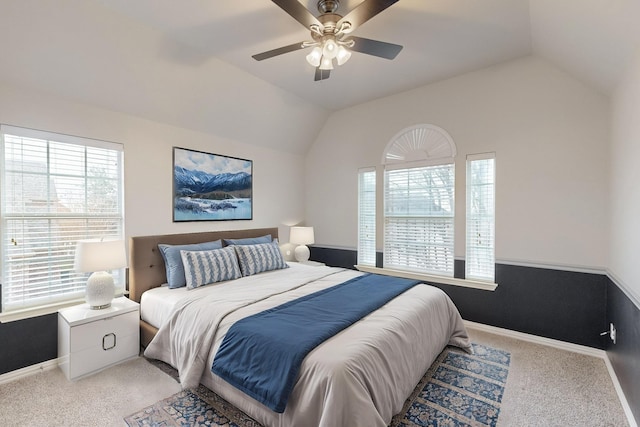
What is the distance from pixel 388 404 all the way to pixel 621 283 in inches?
83.9

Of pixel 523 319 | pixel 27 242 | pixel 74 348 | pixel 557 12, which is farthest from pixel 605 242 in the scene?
pixel 27 242

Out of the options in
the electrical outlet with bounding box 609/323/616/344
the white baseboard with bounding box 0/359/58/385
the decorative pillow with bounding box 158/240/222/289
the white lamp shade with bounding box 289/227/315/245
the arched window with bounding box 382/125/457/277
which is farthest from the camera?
the white lamp shade with bounding box 289/227/315/245

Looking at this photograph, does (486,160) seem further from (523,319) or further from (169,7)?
(169,7)

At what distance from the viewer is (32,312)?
2480 millimetres

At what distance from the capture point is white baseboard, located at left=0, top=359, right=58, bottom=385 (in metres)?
2.36

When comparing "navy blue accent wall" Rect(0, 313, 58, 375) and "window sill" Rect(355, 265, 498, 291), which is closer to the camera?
"navy blue accent wall" Rect(0, 313, 58, 375)

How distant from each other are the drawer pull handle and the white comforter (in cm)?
33

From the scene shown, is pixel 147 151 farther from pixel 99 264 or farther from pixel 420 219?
pixel 420 219

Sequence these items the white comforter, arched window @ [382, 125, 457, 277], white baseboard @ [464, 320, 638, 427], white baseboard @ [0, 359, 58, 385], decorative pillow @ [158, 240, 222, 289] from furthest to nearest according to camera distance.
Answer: arched window @ [382, 125, 457, 277]
decorative pillow @ [158, 240, 222, 289]
white baseboard @ [0, 359, 58, 385]
white baseboard @ [464, 320, 638, 427]
the white comforter

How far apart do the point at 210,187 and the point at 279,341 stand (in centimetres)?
262

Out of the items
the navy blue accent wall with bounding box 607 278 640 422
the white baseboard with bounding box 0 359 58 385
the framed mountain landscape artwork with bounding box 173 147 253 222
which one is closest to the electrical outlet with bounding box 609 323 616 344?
the navy blue accent wall with bounding box 607 278 640 422

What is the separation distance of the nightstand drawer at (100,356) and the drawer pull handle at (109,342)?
0.01 meters

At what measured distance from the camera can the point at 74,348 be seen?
2363mm

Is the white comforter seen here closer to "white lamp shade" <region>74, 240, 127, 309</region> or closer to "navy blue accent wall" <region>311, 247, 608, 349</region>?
"white lamp shade" <region>74, 240, 127, 309</region>
